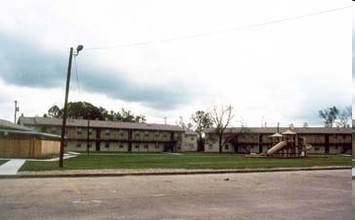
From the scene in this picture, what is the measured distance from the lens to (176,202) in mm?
10664

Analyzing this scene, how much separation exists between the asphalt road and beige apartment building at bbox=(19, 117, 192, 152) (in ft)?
194

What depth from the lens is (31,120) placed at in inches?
2840

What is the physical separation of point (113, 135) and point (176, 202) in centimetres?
7157

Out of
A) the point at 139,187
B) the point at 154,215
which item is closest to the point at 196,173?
the point at 139,187

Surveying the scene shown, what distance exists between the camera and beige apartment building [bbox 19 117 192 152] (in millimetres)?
73938

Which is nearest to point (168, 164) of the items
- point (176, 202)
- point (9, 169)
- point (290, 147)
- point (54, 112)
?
point (9, 169)

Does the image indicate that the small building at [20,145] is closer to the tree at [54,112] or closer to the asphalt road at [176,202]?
the asphalt road at [176,202]

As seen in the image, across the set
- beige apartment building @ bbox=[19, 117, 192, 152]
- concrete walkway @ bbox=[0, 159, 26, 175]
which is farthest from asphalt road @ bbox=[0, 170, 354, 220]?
beige apartment building @ bbox=[19, 117, 192, 152]

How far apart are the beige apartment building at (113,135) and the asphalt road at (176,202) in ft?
194

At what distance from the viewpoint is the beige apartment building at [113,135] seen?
7394 centimetres

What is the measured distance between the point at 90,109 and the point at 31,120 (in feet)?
76.1

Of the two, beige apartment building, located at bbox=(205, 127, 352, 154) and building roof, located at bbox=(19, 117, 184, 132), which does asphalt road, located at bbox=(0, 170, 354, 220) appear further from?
beige apartment building, located at bbox=(205, 127, 352, 154)

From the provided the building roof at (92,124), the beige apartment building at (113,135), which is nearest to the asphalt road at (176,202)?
the beige apartment building at (113,135)

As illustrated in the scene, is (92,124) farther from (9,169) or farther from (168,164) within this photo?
(9,169)
